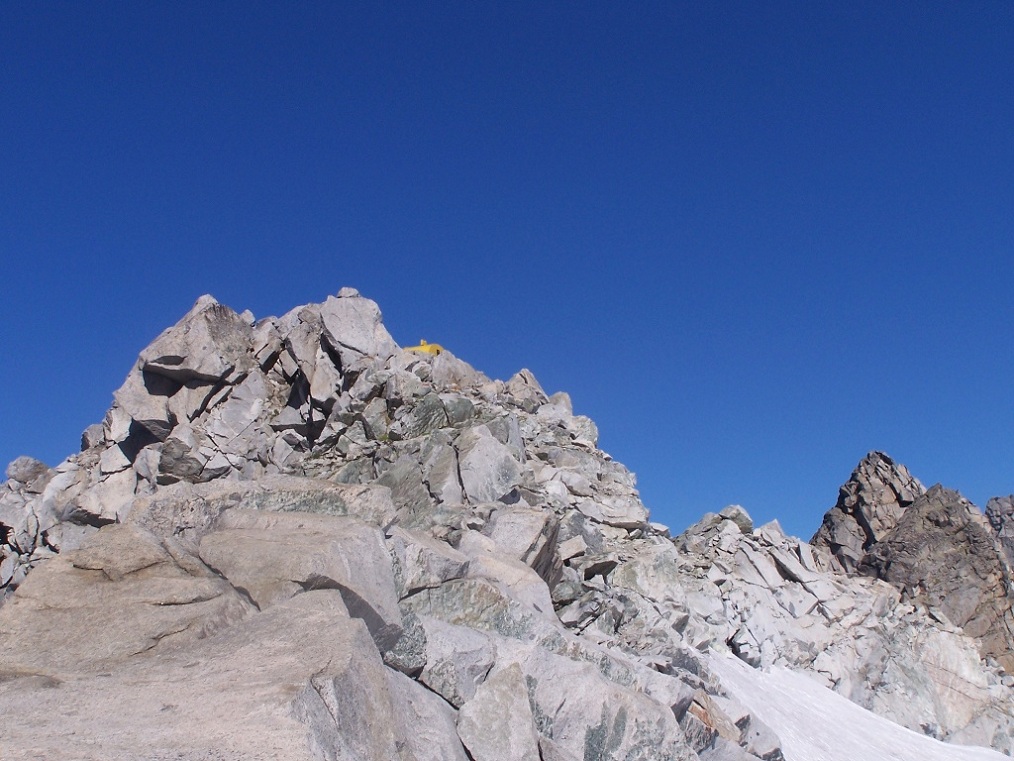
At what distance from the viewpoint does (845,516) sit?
54.7 meters

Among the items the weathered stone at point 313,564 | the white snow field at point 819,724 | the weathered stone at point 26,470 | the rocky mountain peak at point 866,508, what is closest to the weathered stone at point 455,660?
the weathered stone at point 313,564

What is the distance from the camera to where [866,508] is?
53.7 metres

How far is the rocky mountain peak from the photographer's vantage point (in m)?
52.4

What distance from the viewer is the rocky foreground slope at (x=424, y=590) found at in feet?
29.6

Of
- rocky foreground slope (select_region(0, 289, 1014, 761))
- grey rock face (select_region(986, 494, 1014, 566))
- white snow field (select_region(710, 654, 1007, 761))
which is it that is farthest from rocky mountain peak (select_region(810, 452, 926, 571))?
grey rock face (select_region(986, 494, 1014, 566))

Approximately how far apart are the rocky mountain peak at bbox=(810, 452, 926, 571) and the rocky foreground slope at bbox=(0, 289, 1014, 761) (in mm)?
199

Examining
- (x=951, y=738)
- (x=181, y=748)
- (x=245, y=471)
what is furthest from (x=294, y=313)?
(x=951, y=738)

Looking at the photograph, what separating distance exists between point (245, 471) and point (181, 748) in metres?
25.5

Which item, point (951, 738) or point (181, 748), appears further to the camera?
point (951, 738)

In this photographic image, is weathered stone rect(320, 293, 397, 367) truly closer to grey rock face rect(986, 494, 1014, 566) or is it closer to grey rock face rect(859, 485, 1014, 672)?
grey rock face rect(859, 485, 1014, 672)

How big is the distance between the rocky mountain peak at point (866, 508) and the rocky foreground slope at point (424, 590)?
20 centimetres

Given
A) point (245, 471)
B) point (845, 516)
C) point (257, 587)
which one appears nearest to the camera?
point (257, 587)

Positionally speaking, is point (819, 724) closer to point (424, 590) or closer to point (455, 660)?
point (424, 590)

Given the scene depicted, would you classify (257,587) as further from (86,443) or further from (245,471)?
(86,443)
